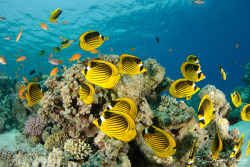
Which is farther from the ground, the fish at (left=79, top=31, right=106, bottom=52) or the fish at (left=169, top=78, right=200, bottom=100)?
the fish at (left=79, top=31, right=106, bottom=52)

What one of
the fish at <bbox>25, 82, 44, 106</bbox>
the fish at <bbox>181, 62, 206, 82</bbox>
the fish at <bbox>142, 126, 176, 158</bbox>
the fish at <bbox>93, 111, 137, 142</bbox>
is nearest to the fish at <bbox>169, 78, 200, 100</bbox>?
the fish at <bbox>181, 62, 206, 82</bbox>

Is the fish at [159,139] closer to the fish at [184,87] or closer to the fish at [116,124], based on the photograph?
the fish at [116,124]

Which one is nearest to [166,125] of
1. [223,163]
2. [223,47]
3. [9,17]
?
[223,163]

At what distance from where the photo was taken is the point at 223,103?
5.10 m

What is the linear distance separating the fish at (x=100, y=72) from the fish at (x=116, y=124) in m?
0.60

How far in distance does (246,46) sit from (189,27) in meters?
46.8

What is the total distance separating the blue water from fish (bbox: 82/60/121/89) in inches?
970

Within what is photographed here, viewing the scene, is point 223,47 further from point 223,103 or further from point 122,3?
point 223,103

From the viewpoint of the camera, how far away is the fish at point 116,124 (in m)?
1.71

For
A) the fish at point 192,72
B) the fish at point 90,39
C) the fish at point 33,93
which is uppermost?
the fish at point 90,39

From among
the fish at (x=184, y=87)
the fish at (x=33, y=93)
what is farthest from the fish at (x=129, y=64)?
the fish at (x=33, y=93)

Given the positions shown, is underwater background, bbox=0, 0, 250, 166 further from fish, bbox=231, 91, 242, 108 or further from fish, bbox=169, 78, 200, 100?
fish, bbox=169, 78, 200, 100

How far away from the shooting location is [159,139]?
182 centimetres

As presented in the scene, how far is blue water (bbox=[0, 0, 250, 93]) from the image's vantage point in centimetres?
2653
